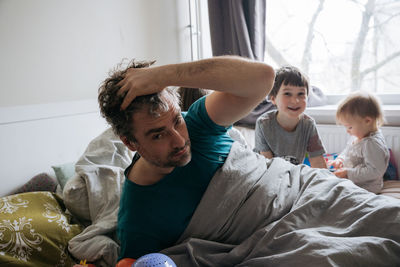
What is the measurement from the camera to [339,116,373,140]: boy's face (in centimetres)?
187

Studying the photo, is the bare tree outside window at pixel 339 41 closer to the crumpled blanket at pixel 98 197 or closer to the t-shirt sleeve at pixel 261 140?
the t-shirt sleeve at pixel 261 140

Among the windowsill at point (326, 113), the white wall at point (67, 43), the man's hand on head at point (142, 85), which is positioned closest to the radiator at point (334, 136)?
the windowsill at point (326, 113)

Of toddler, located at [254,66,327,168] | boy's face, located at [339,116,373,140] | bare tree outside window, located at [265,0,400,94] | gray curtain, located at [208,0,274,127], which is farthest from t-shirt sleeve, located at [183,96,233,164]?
bare tree outside window, located at [265,0,400,94]

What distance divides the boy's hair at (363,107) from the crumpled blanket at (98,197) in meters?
1.34

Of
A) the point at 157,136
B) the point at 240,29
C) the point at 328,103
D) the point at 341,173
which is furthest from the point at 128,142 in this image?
the point at 328,103

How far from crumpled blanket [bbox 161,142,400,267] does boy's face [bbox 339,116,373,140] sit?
92 centimetres

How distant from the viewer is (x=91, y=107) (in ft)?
6.18

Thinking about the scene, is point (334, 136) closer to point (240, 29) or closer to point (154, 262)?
point (240, 29)

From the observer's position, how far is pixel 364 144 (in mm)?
1837

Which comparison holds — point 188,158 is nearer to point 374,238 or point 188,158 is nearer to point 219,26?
point 374,238

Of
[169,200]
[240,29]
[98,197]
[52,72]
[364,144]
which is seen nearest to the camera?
[169,200]

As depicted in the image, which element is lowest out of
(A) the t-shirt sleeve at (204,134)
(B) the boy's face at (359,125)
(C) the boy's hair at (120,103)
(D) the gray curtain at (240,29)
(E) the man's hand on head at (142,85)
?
(B) the boy's face at (359,125)

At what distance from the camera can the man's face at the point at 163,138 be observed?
97cm

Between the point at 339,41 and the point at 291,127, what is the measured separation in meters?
1.06
